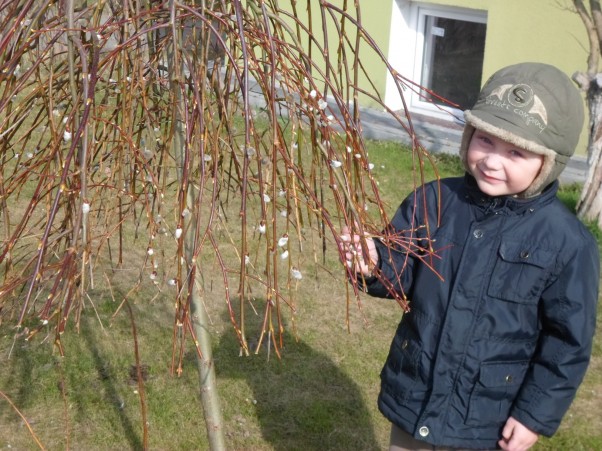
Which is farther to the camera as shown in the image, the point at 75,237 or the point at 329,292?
the point at 329,292

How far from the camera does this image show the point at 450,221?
2809 millimetres

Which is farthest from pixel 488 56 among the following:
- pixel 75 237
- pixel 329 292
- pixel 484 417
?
pixel 75 237

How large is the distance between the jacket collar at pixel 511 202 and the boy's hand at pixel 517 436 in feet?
1.94

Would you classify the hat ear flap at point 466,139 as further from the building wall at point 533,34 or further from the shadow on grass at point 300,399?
the building wall at point 533,34

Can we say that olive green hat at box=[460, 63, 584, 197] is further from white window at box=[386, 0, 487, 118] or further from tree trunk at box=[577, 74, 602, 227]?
white window at box=[386, 0, 487, 118]

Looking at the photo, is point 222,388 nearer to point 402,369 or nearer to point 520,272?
point 402,369

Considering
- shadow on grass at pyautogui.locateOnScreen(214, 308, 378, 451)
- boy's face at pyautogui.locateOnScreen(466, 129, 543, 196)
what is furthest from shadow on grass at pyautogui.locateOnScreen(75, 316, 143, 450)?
boy's face at pyautogui.locateOnScreen(466, 129, 543, 196)

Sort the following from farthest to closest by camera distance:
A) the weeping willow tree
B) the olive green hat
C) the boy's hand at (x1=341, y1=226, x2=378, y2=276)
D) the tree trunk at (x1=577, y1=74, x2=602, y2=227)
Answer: the tree trunk at (x1=577, y1=74, x2=602, y2=227) → the olive green hat → the boy's hand at (x1=341, y1=226, x2=378, y2=276) → the weeping willow tree

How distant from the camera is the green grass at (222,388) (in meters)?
3.94

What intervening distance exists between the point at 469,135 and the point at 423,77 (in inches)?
216

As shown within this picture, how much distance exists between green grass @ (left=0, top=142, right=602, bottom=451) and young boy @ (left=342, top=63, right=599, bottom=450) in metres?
0.85

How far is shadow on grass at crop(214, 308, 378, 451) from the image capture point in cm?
395

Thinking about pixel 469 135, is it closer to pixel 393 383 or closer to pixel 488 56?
pixel 393 383

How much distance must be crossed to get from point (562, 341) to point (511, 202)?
408 millimetres
